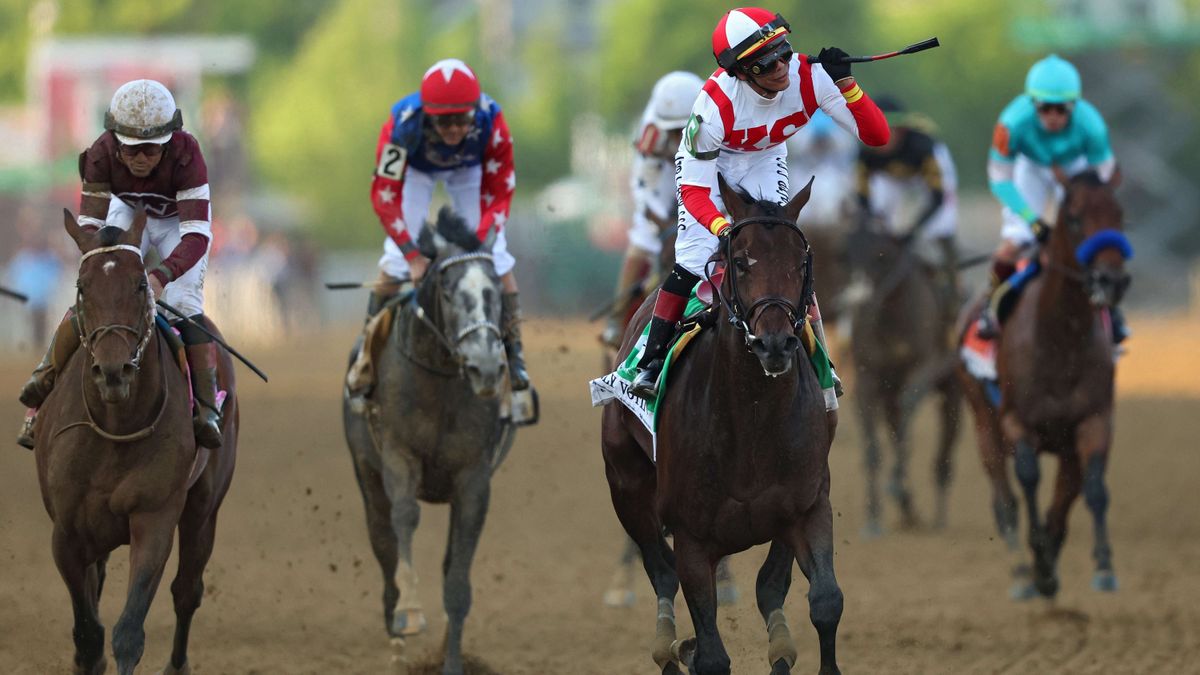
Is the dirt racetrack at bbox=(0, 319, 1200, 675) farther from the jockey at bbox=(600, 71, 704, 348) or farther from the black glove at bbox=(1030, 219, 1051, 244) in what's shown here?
the black glove at bbox=(1030, 219, 1051, 244)

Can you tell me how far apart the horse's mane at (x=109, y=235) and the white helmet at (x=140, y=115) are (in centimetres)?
65

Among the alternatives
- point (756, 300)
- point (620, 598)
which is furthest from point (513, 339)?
point (756, 300)

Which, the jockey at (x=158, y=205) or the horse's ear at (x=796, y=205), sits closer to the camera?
the horse's ear at (x=796, y=205)

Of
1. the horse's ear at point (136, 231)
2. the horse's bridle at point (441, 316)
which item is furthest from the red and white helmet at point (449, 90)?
the horse's ear at point (136, 231)

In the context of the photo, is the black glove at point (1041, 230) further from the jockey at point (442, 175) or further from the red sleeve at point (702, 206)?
the red sleeve at point (702, 206)

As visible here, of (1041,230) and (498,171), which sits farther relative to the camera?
(1041,230)

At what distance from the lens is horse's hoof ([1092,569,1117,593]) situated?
36.9ft

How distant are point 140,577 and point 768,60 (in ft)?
11.0

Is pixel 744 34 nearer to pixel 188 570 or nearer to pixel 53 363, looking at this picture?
pixel 53 363

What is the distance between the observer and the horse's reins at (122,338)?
7492 millimetres

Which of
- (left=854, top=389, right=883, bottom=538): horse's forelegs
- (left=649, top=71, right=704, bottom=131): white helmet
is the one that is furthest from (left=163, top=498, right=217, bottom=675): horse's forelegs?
(left=854, top=389, right=883, bottom=538): horse's forelegs

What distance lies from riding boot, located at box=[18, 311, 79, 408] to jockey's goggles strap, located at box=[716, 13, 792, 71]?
10.0 ft

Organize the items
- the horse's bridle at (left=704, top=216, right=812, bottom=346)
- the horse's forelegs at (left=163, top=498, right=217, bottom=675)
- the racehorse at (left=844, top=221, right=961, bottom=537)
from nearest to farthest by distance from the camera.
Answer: the horse's bridle at (left=704, top=216, right=812, bottom=346) → the horse's forelegs at (left=163, top=498, right=217, bottom=675) → the racehorse at (left=844, top=221, right=961, bottom=537)

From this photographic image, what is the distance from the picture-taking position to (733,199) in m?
7.31
